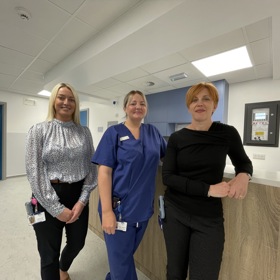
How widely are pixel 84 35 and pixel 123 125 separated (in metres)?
1.84

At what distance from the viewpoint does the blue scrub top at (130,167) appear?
1.08 metres

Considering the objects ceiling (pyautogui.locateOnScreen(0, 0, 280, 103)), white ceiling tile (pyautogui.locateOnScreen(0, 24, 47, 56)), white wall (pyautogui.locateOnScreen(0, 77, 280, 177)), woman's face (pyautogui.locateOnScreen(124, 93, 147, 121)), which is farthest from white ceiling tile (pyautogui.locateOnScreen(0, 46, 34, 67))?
woman's face (pyautogui.locateOnScreen(124, 93, 147, 121))

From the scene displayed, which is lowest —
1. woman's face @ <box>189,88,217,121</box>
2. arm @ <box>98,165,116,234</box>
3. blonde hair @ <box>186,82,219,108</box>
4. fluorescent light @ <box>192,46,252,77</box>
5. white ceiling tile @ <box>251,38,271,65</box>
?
arm @ <box>98,165,116,234</box>

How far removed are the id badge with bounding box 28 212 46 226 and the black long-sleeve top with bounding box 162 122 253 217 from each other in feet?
2.67

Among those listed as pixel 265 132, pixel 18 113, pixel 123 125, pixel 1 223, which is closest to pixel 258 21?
pixel 123 125

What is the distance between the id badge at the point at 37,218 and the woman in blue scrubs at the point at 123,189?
1.27 feet

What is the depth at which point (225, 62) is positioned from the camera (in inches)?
102

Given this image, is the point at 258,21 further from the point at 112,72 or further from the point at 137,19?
the point at 112,72

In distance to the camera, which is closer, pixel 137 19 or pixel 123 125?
pixel 123 125

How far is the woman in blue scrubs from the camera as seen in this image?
3.52ft

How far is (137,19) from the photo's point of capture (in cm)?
185

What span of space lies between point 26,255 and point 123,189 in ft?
5.21

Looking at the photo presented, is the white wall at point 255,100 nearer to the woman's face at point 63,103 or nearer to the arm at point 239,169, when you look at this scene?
the arm at point 239,169

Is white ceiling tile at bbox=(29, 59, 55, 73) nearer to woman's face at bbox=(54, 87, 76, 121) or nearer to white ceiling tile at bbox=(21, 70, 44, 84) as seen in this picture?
white ceiling tile at bbox=(21, 70, 44, 84)
